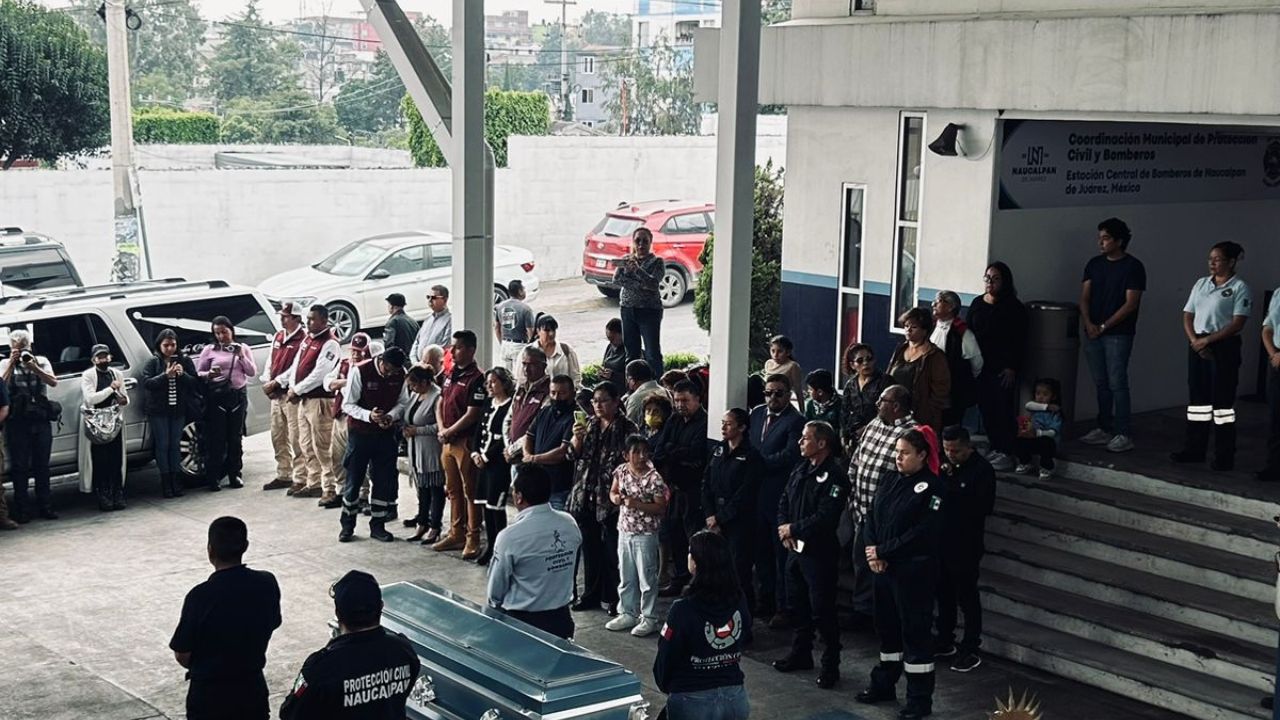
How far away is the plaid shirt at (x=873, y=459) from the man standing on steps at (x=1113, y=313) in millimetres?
2688

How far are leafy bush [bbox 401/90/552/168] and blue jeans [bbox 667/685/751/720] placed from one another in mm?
30493

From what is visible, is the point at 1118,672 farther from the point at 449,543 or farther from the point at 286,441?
the point at 286,441

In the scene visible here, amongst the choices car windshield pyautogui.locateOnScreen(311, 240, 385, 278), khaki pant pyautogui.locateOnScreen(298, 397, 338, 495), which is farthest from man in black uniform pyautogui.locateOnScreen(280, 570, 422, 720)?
car windshield pyautogui.locateOnScreen(311, 240, 385, 278)

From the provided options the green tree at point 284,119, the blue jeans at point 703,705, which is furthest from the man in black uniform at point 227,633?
the green tree at point 284,119

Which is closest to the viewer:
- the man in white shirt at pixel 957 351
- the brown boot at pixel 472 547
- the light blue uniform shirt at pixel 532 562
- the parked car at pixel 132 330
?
the light blue uniform shirt at pixel 532 562

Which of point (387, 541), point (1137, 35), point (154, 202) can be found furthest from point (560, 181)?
point (1137, 35)

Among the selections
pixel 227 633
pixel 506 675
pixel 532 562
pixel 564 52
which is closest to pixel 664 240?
pixel 532 562

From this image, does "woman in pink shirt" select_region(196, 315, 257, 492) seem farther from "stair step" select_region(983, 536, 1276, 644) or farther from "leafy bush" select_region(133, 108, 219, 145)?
"leafy bush" select_region(133, 108, 219, 145)

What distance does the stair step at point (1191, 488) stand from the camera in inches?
402

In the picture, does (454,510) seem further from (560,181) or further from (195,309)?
(560,181)

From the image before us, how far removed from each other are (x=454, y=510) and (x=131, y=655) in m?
3.13

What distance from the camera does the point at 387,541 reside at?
12750 millimetres

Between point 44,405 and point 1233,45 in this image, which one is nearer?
point 1233,45

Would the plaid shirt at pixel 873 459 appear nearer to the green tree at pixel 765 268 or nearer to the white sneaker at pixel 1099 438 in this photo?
the white sneaker at pixel 1099 438
